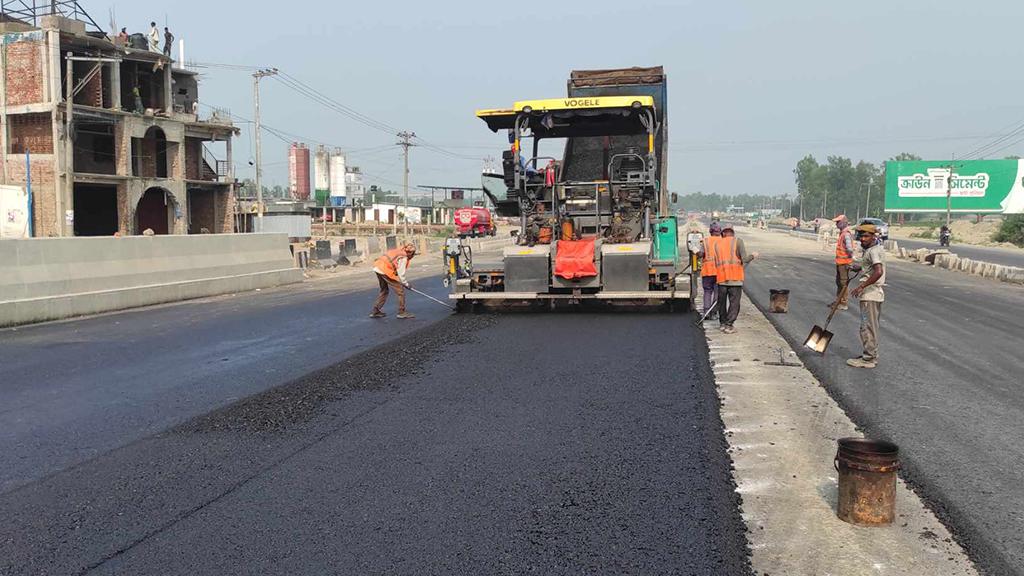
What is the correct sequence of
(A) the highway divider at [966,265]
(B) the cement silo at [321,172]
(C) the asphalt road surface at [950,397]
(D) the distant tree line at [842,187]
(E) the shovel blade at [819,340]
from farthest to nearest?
(D) the distant tree line at [842,187] < (B) the cement silo at [321,172] < (A) the highway divider at [966,265] < (E) the shovel blade at [819,340] < (C) the asphalt road surface at [950,397]

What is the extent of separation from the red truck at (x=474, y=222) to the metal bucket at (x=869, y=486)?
47440 millimetres

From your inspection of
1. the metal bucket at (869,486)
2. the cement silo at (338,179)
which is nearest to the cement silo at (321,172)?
the cement silo at (338,179)

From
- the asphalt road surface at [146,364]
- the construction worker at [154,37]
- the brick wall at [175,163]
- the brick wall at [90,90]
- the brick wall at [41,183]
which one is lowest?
the asphalt road surface at [146,364]

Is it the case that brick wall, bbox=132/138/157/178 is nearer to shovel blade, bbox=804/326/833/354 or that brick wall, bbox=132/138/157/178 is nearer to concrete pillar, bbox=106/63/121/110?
concrete pillar, bbox=106/63/121/110

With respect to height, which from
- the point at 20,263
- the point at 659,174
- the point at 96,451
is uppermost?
the point at 659,174

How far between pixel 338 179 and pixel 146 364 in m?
91.7

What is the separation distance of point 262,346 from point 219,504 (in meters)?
5.84

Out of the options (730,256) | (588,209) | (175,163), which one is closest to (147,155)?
(175,163)

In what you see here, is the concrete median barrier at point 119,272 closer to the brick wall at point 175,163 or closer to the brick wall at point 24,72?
the brick wall at point 24,72

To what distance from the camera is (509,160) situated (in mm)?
12414

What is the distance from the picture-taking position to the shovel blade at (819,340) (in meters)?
8.43

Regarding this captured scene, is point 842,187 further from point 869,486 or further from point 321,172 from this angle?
point 869,486

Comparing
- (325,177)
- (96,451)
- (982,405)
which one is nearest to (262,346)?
(96,451)

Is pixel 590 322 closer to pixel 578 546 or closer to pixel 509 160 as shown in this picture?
pixel 509 160
